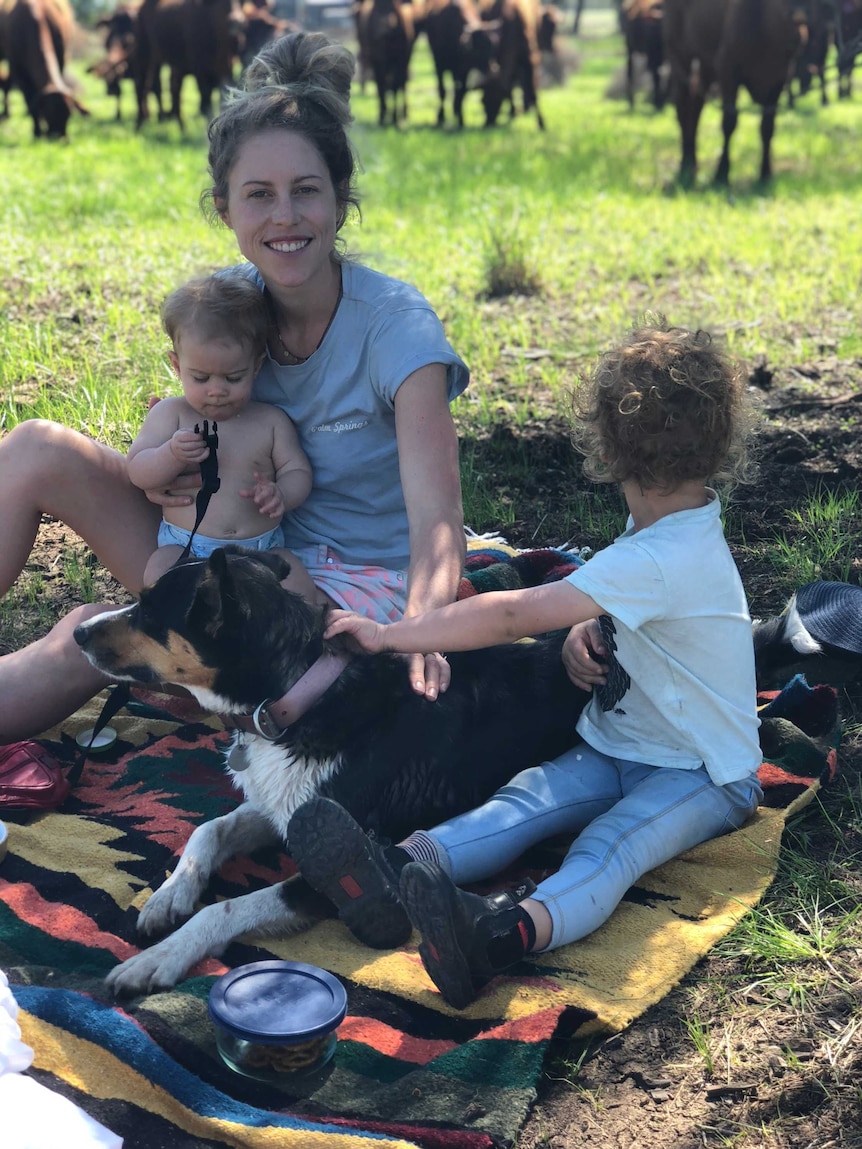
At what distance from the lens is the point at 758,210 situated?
40.1 feet

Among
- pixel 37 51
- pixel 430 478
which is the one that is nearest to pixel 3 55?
pixel 37 51

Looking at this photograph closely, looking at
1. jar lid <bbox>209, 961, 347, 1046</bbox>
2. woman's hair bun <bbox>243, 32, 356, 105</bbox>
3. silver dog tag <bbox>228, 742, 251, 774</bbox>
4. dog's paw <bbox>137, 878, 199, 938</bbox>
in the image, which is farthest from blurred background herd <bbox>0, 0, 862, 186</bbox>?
jar lid <bbox>209, 961, 347, 1046</bbox>

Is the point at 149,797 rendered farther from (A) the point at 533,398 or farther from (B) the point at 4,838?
(A) the point at 533,398

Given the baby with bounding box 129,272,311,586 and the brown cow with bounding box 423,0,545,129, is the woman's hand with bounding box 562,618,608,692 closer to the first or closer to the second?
the baby with bounding box 129,272,311,586

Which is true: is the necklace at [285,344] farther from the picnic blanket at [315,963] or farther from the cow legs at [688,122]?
the cow legs at [688,122]

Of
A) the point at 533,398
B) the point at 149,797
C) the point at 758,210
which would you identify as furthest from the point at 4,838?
the point at 758,210

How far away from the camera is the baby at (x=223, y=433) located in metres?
3.69

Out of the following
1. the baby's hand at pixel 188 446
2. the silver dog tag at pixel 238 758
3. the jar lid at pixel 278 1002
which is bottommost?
the jar lid at pixel 278 1002

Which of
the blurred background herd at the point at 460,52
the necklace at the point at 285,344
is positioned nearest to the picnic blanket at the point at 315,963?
the necklace at the point at 285,344

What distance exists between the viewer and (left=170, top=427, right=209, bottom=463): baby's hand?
3.71 meters

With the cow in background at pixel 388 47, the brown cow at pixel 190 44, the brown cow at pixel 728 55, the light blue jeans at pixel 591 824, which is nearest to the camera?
the light blue jeans at pixel 591 824

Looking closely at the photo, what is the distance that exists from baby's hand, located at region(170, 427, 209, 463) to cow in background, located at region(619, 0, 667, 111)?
78.8ft

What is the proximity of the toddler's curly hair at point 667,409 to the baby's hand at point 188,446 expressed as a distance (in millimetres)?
1227

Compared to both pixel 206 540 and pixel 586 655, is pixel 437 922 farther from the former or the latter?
pixel 206 540
